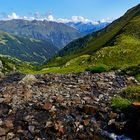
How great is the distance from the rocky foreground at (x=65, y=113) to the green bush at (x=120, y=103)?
28 centimetres

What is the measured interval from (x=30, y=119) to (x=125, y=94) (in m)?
6.09

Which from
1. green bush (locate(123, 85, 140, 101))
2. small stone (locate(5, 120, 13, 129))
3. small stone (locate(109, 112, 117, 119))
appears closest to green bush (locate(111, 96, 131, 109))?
green bush (locate(123, 85, 140, 101))

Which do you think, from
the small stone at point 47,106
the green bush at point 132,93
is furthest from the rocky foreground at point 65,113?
the green bush at point 132,93

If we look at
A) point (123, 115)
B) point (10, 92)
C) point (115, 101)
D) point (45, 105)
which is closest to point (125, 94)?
point (115, 101)

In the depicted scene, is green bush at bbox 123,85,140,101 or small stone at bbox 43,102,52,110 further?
green bush at bbox 123,85,140,101

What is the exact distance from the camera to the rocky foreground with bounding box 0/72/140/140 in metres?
17.7

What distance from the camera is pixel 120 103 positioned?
20031mm

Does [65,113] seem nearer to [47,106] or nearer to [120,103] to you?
[47,106]

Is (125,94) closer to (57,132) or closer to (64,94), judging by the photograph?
(64,94)

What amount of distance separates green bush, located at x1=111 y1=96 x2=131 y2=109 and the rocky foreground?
284mm

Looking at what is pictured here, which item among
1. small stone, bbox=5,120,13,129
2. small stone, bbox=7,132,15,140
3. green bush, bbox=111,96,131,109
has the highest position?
green bush, bbox=111,96,131,109

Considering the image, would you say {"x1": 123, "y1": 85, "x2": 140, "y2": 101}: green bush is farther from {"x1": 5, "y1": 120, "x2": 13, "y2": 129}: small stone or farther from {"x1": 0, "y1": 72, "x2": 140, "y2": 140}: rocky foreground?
{"x1": 5, "y1": 120, "x2": 13, "y2": 129}: small stone

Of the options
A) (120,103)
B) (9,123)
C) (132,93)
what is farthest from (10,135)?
(132,93)

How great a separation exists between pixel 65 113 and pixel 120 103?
298cm
